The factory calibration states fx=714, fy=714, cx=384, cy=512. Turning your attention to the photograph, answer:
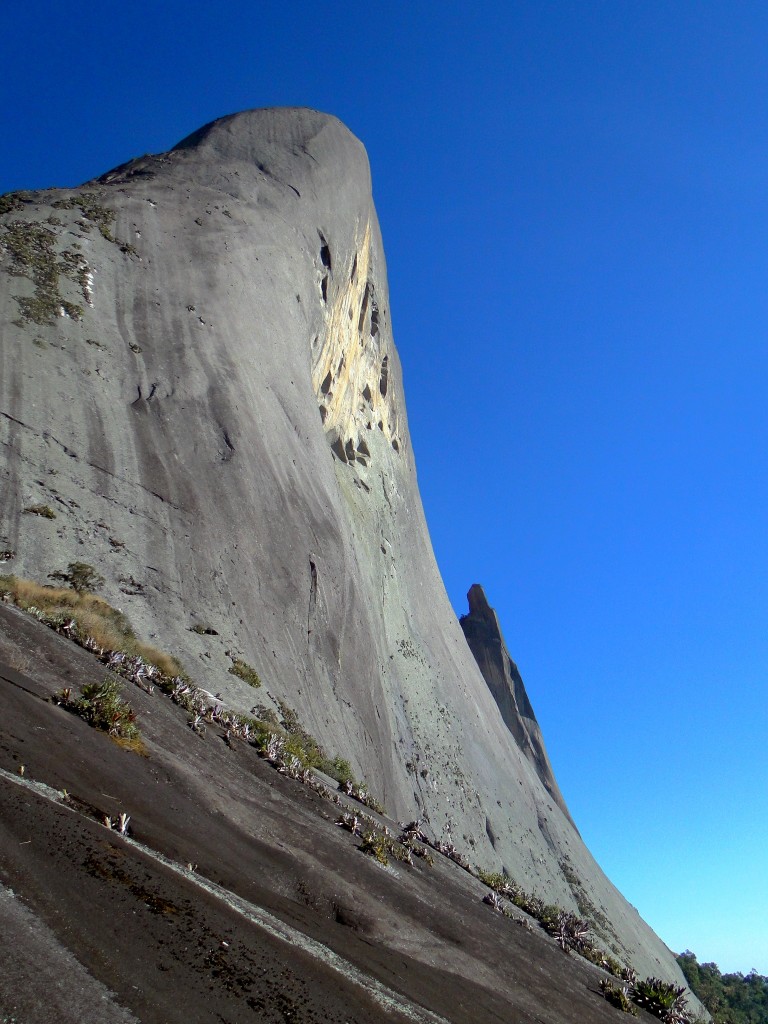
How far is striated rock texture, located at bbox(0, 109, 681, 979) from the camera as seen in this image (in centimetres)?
1495

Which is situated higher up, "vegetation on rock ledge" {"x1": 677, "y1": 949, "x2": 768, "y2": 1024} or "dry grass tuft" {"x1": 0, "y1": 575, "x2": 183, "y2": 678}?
"dry grass tuft" {"x1": 0, "y1": 575, "x2": 183, "y2": 678}

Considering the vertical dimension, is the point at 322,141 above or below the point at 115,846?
above

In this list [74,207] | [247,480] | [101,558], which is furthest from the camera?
[74,207]

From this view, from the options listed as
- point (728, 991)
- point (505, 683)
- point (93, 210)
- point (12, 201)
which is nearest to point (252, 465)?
point (93, 210)

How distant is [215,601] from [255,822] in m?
8.41

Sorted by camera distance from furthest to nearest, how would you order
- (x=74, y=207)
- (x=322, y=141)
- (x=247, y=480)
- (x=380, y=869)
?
(x=322, y=141)
(x=74, y=207)
(x=247, y=480)
(x=380, y=869)

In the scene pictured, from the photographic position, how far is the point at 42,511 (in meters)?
13.7

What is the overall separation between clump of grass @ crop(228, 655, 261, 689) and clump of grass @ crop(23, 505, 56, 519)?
3712 millimetres

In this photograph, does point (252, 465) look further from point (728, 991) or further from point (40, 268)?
point (728, 991)

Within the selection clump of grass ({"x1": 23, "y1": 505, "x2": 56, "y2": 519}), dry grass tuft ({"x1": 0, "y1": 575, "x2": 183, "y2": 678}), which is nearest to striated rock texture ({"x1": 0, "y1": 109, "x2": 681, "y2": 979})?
clump of grass ({"x1": 23, "y1": 505, "x2": 56, "y2": 519})

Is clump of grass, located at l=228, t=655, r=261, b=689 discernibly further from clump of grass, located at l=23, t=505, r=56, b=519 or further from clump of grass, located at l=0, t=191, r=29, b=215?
clump of grass, located at l=0, t=191, r=29, b=215

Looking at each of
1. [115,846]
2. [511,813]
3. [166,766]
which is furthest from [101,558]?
[511,813]

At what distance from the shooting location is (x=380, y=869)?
26.6 ft

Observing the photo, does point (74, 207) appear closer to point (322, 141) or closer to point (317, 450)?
point (317, 450)
